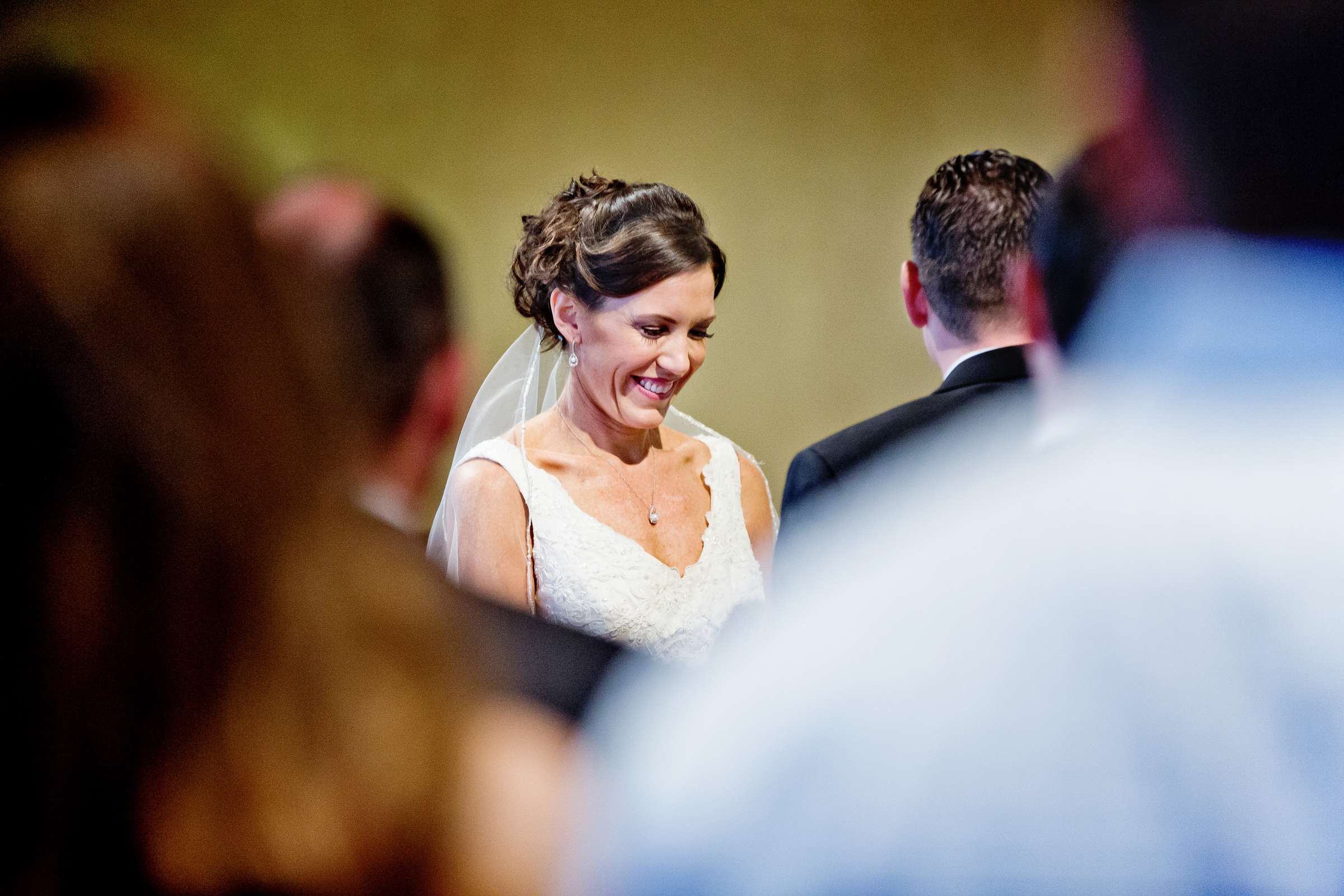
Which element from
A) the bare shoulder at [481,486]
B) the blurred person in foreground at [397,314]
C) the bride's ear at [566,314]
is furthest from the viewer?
the bride's ear at [566,314]

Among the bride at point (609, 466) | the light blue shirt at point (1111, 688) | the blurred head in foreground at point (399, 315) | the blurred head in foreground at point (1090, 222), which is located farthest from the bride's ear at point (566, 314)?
the light blue shirt at point (1111, 688)

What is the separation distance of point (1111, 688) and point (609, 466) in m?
1.56

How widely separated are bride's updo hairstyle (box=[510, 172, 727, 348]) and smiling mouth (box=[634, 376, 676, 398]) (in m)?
0.18

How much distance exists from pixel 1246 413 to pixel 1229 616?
12 centimetres

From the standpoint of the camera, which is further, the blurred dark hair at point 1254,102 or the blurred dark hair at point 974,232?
the blurred dark hair at point 974,232

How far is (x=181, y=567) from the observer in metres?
0.44

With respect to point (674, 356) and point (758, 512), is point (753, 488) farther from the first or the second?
point (674, 356)

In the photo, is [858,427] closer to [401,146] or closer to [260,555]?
[260,555]

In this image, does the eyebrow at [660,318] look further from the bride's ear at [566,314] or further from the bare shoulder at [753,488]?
the bare shoulder at [753,488]

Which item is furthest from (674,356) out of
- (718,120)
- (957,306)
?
(718,120)

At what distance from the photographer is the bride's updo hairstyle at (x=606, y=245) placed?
192 cm

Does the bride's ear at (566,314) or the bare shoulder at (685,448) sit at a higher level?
the bride's ear at (566,314)

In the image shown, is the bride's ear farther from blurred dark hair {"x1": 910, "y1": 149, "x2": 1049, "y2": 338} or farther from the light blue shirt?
the light blue shirt

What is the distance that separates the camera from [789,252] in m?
3.22
